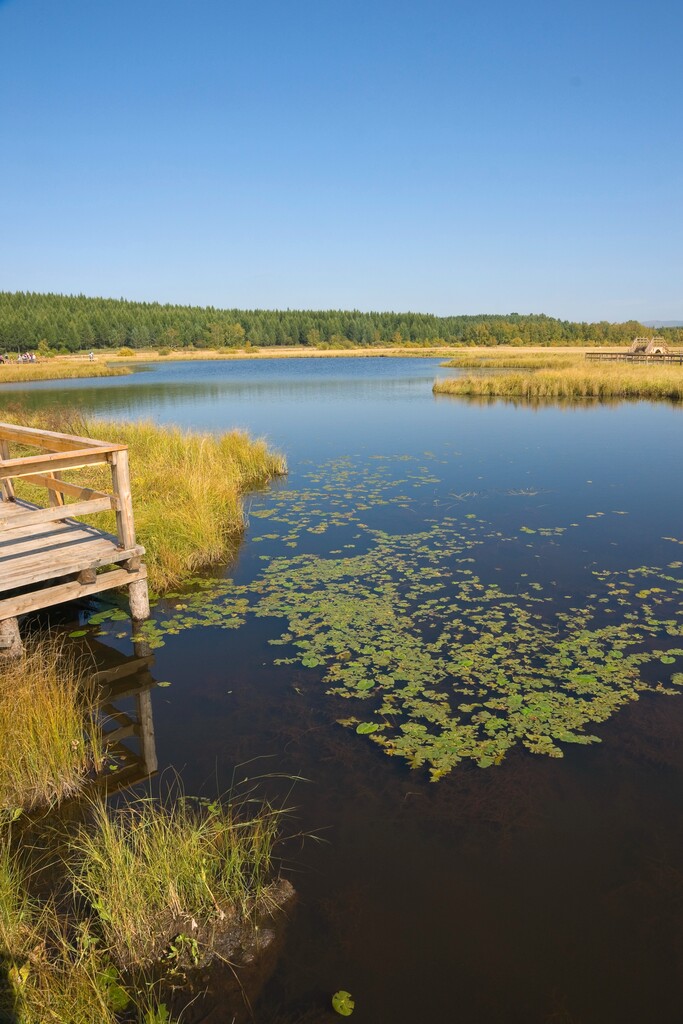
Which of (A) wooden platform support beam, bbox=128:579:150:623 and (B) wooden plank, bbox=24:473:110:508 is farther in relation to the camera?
(A) wooden platform support beam, bbox=128:579:150:623

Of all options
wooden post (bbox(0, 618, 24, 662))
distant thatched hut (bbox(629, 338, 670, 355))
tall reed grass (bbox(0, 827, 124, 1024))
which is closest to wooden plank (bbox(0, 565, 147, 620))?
wooden post (bbox(0, 618, 24, 662))

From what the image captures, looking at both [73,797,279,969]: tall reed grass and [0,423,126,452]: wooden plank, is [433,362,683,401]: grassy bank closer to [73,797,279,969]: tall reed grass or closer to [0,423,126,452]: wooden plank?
[0,423,126,452]: wooden plank

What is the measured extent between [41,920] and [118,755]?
5.90 feet

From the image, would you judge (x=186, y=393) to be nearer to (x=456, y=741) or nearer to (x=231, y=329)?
(x=456, y=741)

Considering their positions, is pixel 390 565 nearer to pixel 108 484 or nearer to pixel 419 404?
pixel 108 484

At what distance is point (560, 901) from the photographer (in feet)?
11.7

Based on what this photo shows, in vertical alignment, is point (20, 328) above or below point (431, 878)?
A: above

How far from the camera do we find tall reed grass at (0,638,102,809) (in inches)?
169

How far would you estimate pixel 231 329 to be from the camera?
404 ft

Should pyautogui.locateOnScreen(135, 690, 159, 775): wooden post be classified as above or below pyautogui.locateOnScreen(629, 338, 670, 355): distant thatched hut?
below

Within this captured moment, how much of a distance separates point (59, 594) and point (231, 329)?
124 m

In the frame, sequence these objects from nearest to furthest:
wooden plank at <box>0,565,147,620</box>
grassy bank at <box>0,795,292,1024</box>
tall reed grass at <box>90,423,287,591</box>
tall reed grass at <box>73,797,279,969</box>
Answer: grassy bank at <box>0,795,292,1024</box> < tall reed grass at <box>73,797,279,969</box> < wooden plank at <box>0,565,147,620</box> < tall reed grass at <box>90,423,287,591</box>

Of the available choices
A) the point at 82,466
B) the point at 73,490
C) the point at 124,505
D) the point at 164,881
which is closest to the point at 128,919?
the point at 164,881

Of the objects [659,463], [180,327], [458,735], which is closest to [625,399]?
[659,463]
